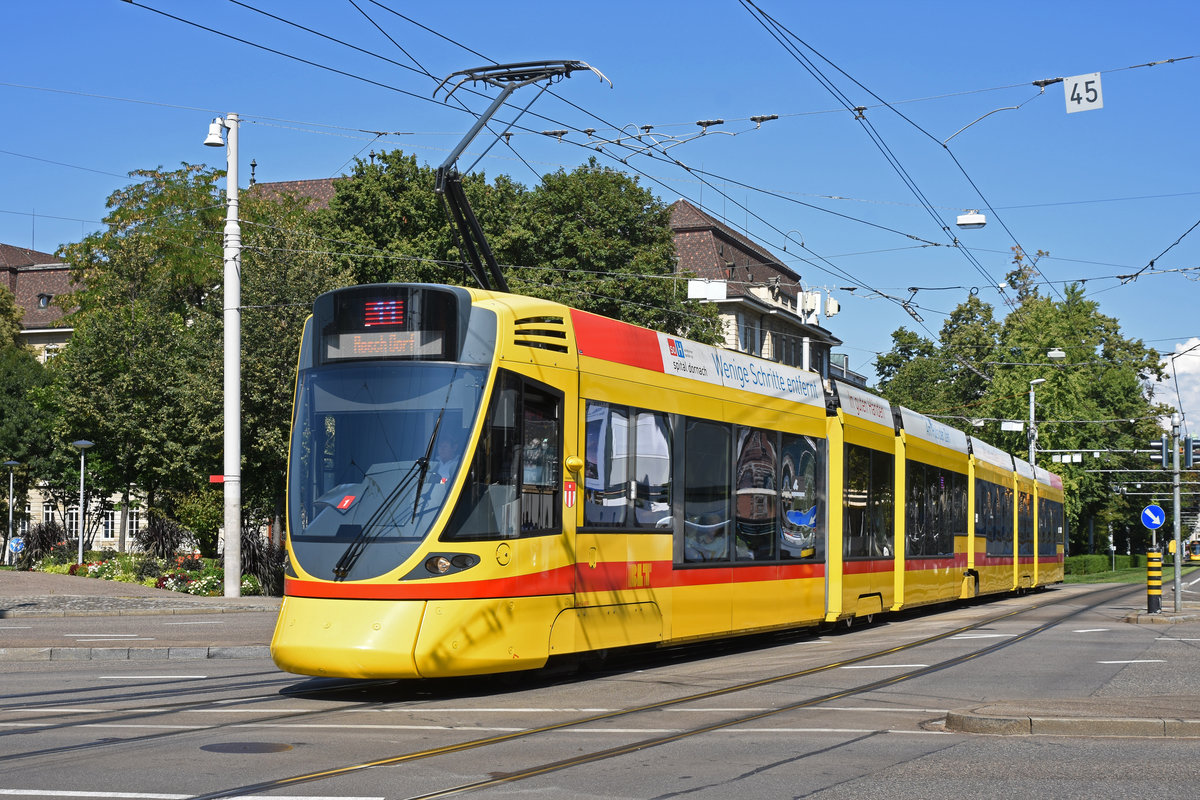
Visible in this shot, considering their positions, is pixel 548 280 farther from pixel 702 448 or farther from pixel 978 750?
pixel 978 750

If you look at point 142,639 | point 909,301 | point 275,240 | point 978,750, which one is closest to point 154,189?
point 275,240

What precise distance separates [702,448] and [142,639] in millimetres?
8631

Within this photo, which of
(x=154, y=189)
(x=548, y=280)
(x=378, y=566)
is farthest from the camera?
(x=154, y=189)

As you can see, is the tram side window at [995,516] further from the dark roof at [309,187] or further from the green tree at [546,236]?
the dark roof at [309,187]

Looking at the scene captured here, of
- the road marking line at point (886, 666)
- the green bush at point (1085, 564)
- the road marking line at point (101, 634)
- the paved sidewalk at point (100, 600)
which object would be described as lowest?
the green bush at point (1085, 564)

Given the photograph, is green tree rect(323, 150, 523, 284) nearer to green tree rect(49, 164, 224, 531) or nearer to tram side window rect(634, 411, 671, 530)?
green tree rect(49, 164, 224, 531)

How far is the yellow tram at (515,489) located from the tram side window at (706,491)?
28 millimetres

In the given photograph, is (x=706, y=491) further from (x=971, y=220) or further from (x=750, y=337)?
(x=750, y=337)

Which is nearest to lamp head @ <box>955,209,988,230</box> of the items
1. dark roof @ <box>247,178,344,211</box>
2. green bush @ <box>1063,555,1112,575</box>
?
green bush @ <box>1063,555,1112,575</box>

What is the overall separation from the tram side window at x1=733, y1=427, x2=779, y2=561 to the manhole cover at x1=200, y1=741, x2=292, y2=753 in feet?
25.4

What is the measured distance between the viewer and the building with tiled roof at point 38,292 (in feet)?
248

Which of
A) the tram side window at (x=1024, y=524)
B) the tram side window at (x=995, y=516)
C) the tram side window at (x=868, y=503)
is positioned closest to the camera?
the tram side window at (x=868, y=503)

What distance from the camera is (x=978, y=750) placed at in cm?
859

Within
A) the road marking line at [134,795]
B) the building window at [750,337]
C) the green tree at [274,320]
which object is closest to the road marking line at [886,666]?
the road marking line at [134,795]
